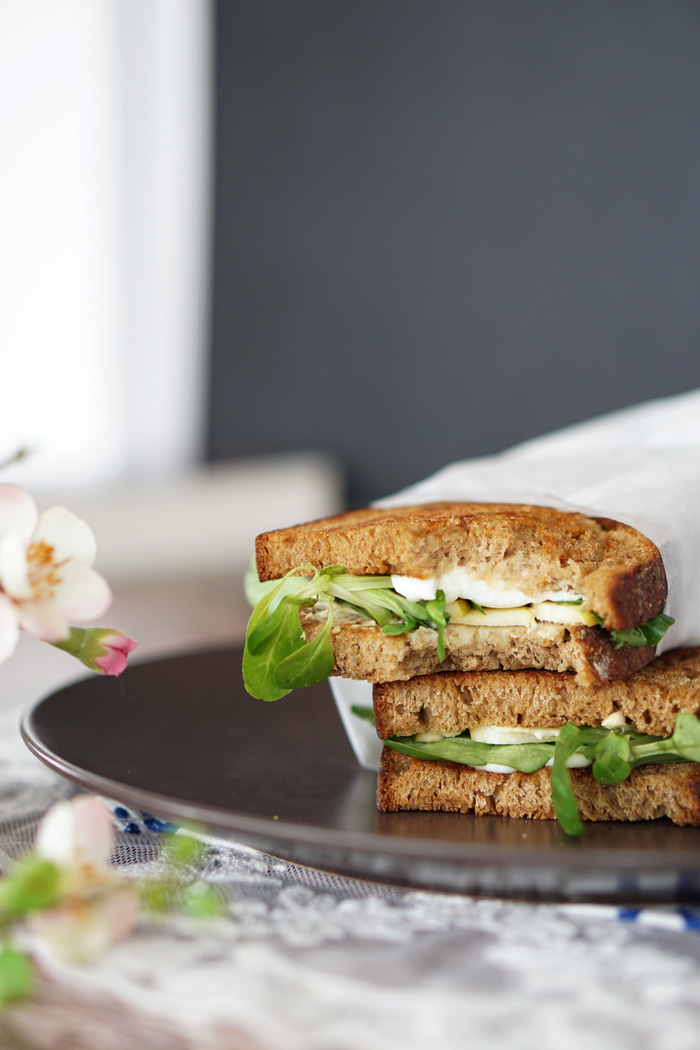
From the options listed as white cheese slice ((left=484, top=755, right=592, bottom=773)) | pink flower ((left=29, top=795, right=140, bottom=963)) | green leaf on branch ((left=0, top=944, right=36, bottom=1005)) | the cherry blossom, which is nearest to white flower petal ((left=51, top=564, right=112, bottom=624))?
the cherry blossom

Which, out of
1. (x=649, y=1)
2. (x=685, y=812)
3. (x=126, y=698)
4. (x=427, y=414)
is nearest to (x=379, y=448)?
(x=427, y=414)

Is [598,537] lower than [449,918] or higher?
higher

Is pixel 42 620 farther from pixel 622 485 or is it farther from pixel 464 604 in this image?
pixel 622 485

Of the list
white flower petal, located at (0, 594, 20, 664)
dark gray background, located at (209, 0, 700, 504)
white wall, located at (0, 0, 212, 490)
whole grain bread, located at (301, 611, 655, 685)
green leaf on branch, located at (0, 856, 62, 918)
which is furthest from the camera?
white wall, located at (0, 0, 212, 490)

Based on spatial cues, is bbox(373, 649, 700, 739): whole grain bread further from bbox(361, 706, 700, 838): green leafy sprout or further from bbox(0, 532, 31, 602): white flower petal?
bbox(0, 532, 31, 602): white flower petal

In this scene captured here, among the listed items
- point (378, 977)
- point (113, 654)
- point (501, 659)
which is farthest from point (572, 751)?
point (113, 654)

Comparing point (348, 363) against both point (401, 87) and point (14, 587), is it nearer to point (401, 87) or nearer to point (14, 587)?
point (401, 87)
